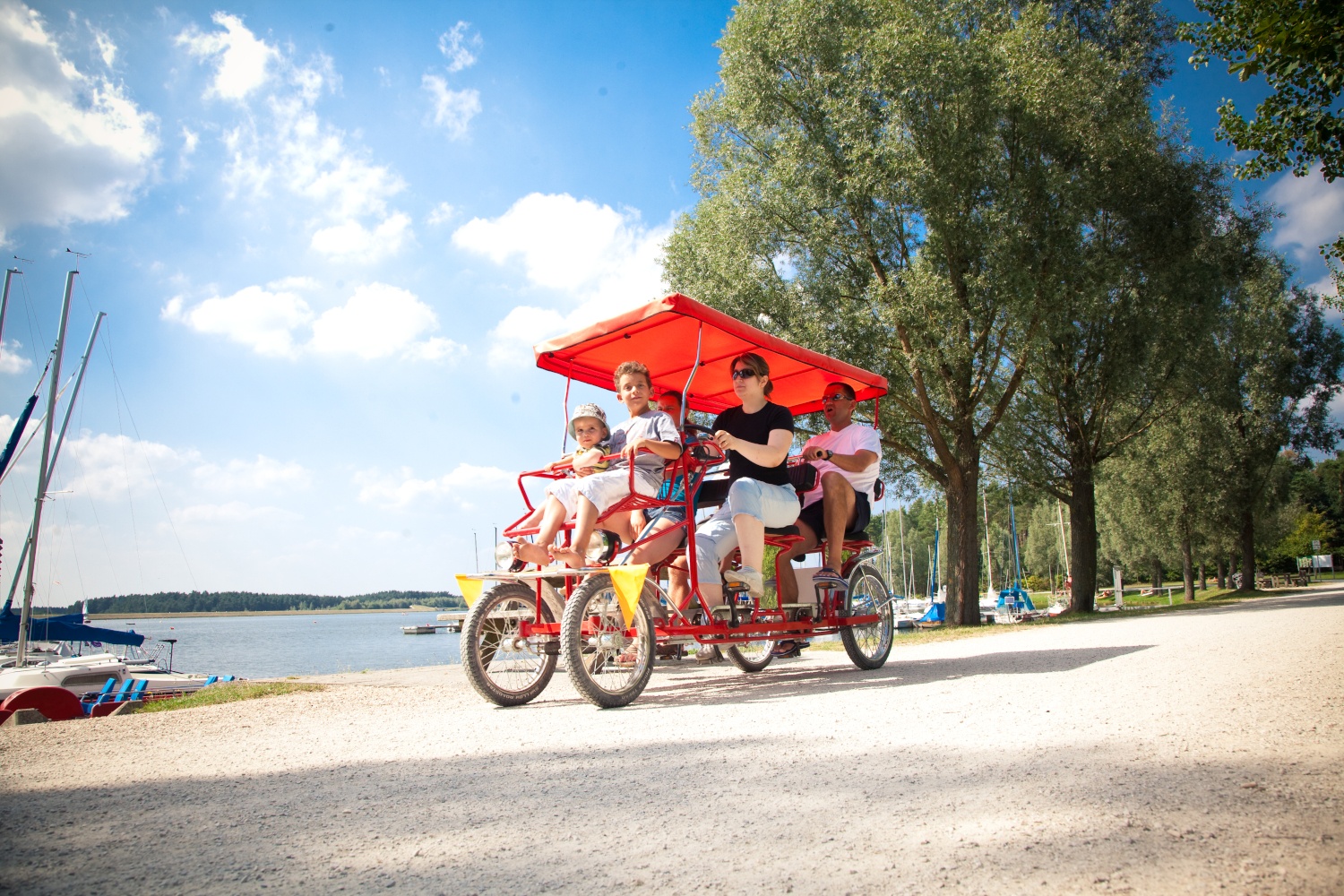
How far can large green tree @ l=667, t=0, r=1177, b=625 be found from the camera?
14.9 meters

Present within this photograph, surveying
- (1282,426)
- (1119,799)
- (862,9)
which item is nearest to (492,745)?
(1119,799)

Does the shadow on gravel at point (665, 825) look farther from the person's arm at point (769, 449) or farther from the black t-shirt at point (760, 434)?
the black t-shirt at point (760, 434)

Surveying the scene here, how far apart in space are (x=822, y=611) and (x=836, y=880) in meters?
4.60

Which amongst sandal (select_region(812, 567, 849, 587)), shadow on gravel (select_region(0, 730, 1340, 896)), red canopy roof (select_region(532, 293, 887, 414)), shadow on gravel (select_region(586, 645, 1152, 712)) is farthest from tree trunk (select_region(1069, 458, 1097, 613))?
shadow on gravel (select_region(0, 730, 1340, 896))

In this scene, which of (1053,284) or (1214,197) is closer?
(1053,284)

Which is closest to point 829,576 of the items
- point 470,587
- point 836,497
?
point 836,497

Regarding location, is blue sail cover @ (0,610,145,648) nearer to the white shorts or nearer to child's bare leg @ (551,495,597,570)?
the white shorts

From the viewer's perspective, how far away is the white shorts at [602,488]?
5.22m

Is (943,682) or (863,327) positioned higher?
(863,327)

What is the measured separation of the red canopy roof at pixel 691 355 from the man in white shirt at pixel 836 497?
29.6 inches

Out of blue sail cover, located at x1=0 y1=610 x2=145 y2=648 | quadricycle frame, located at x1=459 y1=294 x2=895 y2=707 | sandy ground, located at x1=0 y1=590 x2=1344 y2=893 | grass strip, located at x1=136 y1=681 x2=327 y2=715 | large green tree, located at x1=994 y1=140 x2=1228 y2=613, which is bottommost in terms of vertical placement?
blue sail cover, located at x1=0 y1=610 x2=145 y2=648

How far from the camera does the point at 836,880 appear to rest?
71.4 inches

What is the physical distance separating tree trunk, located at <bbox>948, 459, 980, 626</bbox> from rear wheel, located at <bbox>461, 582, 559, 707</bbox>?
43.9ft

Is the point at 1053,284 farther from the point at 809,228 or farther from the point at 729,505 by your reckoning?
the point at 729,505
